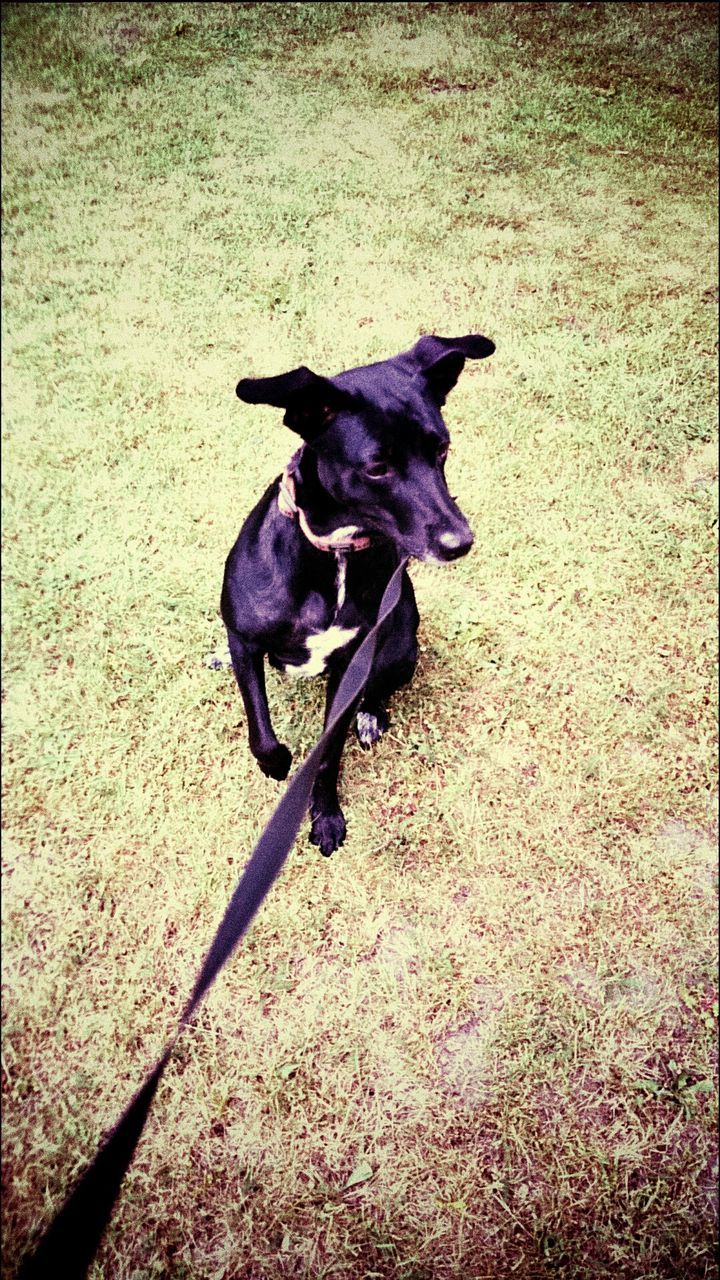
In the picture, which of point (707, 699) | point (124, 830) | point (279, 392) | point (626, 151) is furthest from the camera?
point (626, 151)

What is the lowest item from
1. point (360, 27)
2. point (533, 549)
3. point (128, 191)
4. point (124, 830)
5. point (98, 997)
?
point (98, 997)

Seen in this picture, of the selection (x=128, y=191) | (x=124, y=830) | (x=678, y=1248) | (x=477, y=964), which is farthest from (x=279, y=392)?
(x=128, y=191)

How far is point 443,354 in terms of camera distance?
6.88 ft

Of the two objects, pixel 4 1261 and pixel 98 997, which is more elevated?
pixel 98 997

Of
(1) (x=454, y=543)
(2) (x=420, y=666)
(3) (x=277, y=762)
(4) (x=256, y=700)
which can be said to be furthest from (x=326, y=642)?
(2) (x=420, y=666)

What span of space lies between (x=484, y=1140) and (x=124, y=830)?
172 centimetres

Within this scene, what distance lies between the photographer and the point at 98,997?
2.51 m

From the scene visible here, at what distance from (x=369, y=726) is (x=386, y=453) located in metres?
1.47

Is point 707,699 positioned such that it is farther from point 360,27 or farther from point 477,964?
point 360,27

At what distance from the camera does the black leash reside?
3.10ft

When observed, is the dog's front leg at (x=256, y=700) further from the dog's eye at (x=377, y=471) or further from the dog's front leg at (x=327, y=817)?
the dog's eye at (x=377, y=471)

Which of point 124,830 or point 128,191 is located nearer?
point 124,830

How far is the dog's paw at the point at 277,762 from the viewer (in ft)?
8.84

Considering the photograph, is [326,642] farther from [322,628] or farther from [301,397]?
[301,397]
